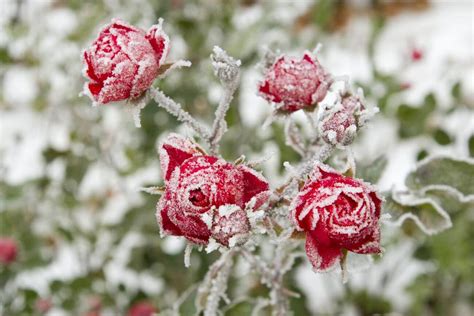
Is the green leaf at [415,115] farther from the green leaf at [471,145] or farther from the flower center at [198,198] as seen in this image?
the flower center at [198,198]

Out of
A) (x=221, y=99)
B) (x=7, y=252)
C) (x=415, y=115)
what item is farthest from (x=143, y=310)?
(x=221, y=99)

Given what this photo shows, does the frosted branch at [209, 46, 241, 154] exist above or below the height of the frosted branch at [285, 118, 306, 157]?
above

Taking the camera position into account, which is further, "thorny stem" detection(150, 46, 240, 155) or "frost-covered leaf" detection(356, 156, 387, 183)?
"frost-covered leaf" detection(356, 156, 387, 183)

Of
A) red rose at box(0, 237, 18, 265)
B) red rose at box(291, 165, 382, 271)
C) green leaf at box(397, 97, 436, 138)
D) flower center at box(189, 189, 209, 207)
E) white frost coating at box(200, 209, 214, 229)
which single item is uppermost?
flower center at box(189, 189, 209, 207)

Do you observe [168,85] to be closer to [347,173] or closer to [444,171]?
[444,171]

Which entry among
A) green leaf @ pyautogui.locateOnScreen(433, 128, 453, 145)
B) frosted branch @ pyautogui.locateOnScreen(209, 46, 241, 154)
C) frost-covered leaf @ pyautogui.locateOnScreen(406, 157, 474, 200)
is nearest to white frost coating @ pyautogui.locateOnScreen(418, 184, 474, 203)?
frost-covered leaf @ pyautogui.locateOnScreen(406, 157, 474, 200)

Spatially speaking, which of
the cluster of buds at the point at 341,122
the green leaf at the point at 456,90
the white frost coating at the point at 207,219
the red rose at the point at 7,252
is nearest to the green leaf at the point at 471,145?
the green leaf at the point at 456,90

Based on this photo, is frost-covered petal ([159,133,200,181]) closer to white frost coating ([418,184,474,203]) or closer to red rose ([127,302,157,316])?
white frost coating ([418,184,474,203])
